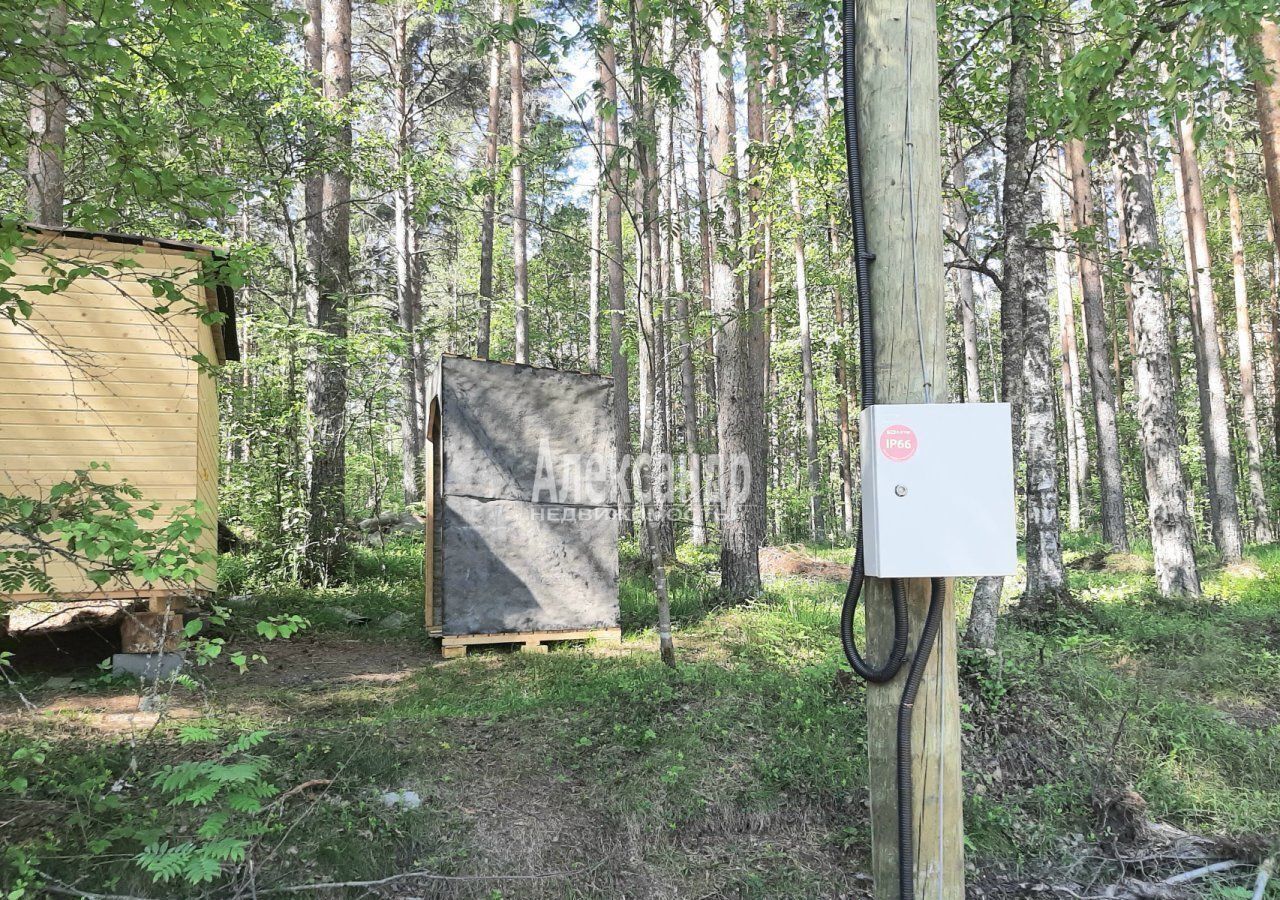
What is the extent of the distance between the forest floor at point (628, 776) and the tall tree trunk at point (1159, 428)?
2.06 m

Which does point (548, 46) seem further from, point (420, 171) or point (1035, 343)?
point (420, 171)

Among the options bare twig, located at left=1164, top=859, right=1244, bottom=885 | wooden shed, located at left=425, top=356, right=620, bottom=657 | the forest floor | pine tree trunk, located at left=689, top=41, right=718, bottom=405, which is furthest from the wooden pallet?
pine tree trunk, located at left=689, top=41, right=718, bottom=405

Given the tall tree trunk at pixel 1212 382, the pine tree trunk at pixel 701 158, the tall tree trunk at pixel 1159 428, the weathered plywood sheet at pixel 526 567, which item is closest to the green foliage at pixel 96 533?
the weathered plywood sheet at pixel 526 567

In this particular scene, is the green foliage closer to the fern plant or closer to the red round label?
the fern plant

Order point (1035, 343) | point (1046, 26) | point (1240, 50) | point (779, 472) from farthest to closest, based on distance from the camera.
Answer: point (779, 472)
point (1035, 343)
point (1046, 26)
point (1240, 50)

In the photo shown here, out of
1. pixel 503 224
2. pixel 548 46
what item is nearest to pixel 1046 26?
pixel 548 46

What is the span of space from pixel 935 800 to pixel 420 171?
9571 mm

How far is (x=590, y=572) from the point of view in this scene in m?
7.02

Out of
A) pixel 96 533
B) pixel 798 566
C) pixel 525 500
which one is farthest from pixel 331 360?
pixel 798 566

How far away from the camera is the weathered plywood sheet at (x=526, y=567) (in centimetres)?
661

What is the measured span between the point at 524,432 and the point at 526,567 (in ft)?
4.33

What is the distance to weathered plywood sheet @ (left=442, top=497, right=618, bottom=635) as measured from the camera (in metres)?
6.61

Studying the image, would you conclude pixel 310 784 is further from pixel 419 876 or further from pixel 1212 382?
pixel 1212 382

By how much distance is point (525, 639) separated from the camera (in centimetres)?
672
